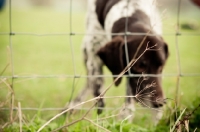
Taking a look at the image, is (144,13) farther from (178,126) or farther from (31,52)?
(31,52)

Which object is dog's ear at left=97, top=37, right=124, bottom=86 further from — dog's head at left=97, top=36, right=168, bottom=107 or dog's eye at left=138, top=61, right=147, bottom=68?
dog's eye at left=138, top=61, right=147, bottom=68

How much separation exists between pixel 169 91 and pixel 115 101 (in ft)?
2.32

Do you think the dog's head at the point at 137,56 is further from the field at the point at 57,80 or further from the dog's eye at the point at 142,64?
the field at the point at 57,80

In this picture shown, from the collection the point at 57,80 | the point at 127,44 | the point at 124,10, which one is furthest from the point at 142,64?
the point at 57,80

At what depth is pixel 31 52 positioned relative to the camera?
21.7ft

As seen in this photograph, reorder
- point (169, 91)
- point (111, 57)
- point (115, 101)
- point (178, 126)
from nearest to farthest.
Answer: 1. point (178, 126)
2. point (111, 57)
3. point (115, 101)
4. point (169, 91)

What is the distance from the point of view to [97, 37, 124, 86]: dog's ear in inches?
109

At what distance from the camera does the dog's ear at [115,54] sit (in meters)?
2.78

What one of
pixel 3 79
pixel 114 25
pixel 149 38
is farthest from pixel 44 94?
pixel 3 79

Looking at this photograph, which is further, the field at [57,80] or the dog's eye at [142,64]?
the dog's eye at [142,64]

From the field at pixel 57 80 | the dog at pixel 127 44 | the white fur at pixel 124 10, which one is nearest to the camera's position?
the field at pixel 57 80

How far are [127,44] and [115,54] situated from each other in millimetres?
126

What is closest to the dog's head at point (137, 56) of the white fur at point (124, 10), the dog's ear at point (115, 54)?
the dog's ear at point (115, 54)

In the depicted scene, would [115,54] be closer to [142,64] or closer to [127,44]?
[127,44]
